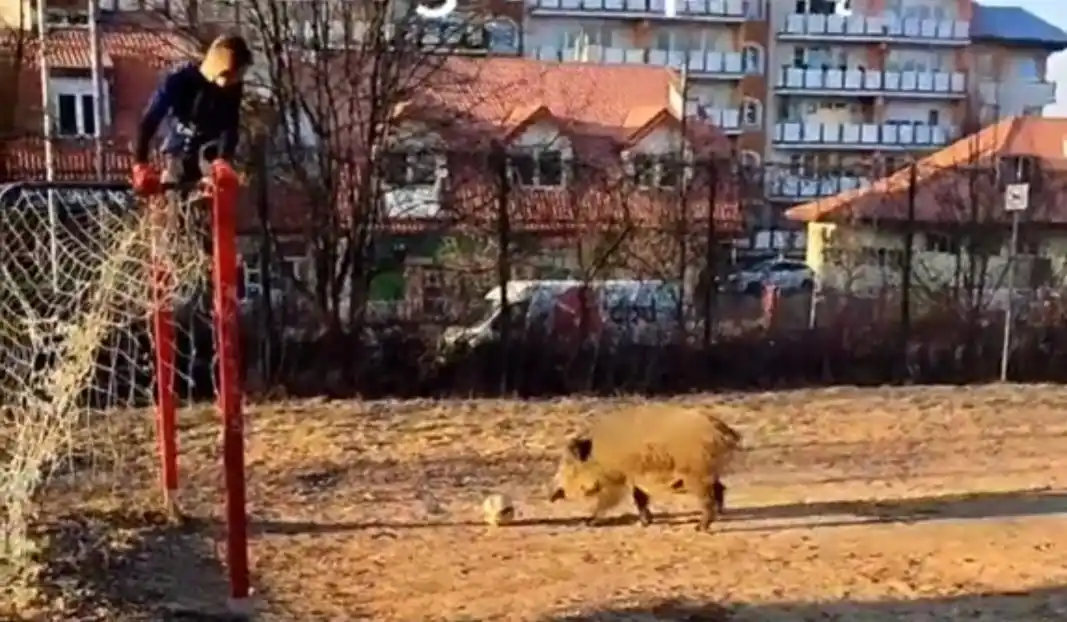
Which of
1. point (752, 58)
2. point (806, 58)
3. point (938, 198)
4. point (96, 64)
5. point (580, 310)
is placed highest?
point (806, 58)

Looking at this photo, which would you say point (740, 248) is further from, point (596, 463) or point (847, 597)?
point (847, 597)

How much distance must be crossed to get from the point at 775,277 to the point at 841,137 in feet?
97.6

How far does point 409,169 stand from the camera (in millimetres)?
12922

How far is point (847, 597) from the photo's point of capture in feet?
19.5

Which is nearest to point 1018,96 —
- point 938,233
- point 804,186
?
point 938,233

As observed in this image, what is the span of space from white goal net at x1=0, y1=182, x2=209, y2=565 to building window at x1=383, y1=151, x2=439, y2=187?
17.3 ft

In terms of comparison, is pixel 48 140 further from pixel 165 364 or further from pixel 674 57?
pixel 674 57

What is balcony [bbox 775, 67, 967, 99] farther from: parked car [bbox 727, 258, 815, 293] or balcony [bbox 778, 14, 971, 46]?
→ parked car [bbox 727, 258, 815, 293]

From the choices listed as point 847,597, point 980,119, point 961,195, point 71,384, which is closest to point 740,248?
point 961,195

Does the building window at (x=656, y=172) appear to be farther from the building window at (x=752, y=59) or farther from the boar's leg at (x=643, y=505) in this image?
the building window at (x=752, y=59)

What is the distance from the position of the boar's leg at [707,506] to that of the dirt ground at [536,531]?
106 millimetres

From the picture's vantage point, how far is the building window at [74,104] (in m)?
17.5

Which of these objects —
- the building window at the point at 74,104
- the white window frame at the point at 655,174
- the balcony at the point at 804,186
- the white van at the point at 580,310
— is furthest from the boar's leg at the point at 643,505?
the building window at the point at 74,104

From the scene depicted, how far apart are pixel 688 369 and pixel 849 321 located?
206 centimetres
